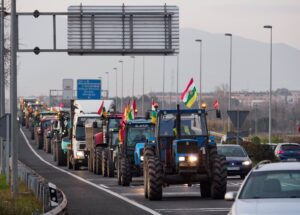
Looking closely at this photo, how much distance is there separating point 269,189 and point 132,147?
79.4ft

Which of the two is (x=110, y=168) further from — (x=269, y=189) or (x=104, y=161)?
(x=269, y=189)

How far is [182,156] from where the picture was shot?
32.3 m

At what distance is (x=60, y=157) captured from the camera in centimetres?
6662

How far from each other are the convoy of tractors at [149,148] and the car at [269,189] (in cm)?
1350

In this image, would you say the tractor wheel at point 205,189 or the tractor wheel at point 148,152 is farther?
the tractor wheel at point 205,189

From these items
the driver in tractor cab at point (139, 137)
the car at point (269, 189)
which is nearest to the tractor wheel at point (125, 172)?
the driver in tractor cab at point (139, 137)

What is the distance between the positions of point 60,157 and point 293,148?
1367cm

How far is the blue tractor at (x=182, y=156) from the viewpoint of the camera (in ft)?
104

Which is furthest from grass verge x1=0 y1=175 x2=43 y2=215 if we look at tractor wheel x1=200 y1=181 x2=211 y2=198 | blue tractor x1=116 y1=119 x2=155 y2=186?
tractor wheel x1=200 y1=181 x2=211 y2=198

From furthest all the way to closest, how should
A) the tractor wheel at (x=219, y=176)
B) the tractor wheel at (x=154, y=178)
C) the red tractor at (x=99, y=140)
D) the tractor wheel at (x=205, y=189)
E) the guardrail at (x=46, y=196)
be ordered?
the red tractor at (x=99, y=140)
the tractor wheel at (x=205, y=189)
the tractor wheel at (x=219, y=176)
the tractor wheel at (x=154, y=178)
the guardrail at (x=46, y=196)

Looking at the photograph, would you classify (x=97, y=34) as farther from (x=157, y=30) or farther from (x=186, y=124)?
(x=186, y=124)

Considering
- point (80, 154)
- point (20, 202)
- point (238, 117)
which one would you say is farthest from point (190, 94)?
point (80, 154)

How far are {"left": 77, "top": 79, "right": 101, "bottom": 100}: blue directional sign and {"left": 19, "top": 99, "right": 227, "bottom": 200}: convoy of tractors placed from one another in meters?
31.7

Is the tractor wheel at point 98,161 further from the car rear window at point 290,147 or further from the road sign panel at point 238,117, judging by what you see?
the car rear window at point 290,147
